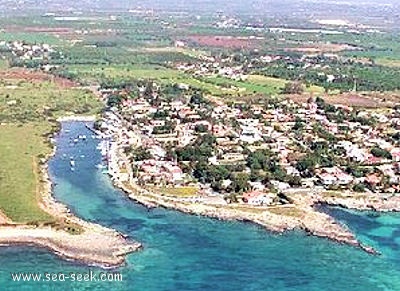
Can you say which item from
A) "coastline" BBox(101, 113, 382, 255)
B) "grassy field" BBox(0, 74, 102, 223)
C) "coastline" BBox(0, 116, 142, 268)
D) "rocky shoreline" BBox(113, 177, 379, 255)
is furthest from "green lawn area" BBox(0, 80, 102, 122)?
"coastline" BBox(0, 116, 142, 268)

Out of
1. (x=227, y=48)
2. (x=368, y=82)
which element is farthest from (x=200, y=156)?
(x=227, y=48)

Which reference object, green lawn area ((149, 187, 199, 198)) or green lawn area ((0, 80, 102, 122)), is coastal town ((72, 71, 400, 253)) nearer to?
green lawn area ((149, 187, 199, 198))

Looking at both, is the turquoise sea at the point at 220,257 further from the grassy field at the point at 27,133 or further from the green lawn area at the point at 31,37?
the green lawn area at the point at 31,37

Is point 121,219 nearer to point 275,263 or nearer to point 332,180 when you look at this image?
point 275,263

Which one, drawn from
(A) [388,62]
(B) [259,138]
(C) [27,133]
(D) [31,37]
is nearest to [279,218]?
(B) [259,138]

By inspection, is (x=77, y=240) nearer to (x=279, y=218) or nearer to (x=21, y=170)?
(x=279, y=218)

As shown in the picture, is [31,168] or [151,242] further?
[31,168]

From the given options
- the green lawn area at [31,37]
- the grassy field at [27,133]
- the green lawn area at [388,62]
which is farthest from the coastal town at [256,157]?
the green lawn area at [31,37]
